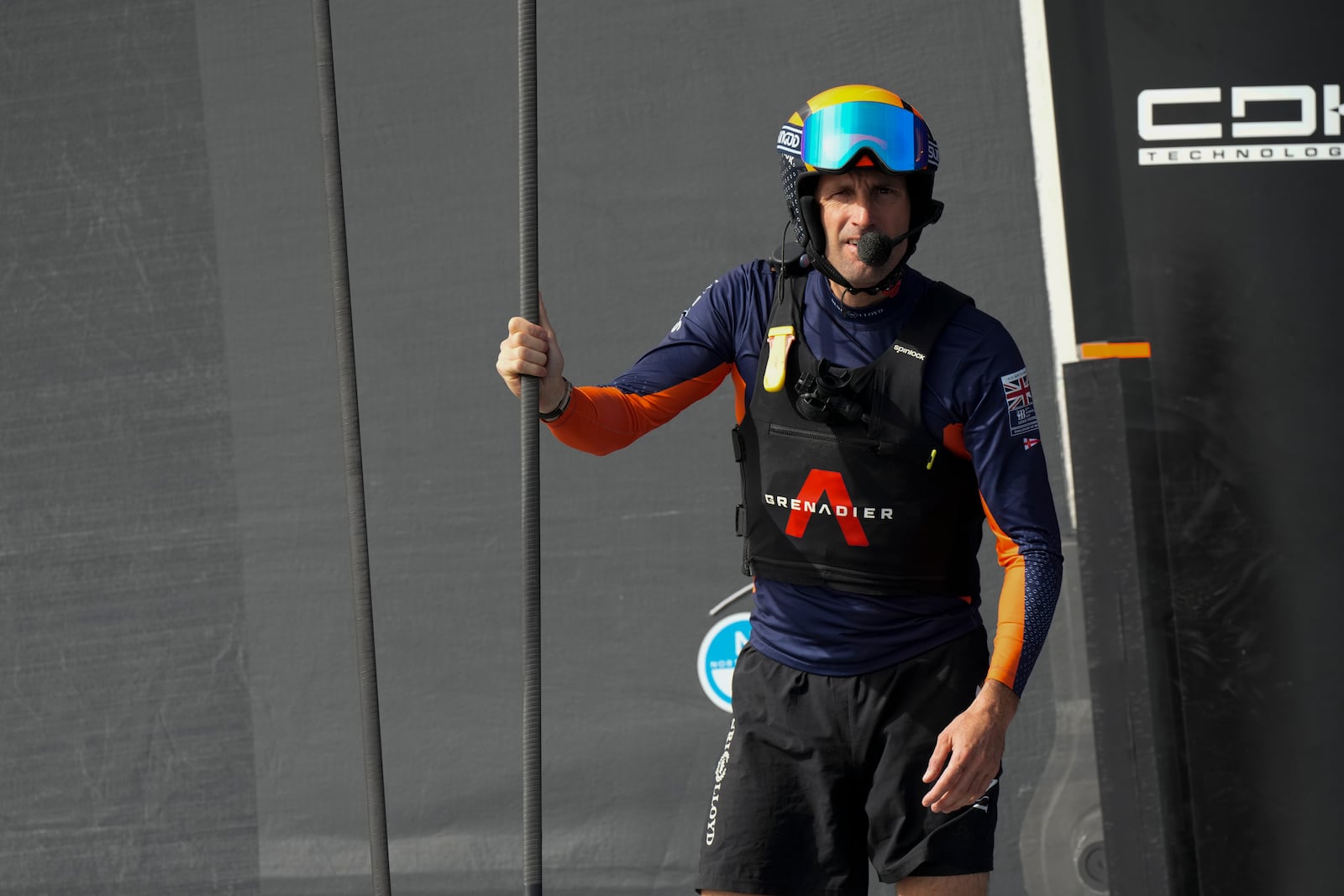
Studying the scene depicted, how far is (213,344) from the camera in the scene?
3.10 m

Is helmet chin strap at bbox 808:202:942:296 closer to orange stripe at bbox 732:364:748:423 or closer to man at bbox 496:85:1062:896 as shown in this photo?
man at bbox 496:85:1062:896

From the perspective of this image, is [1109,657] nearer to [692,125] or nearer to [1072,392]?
[1072,392]

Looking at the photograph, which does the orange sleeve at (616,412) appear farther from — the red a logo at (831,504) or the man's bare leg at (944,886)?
the man's bare leg at (944,886)

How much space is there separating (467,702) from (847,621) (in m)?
1.49

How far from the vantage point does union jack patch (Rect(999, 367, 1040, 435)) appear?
1.76 meters

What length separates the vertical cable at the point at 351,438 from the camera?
1.75 meters

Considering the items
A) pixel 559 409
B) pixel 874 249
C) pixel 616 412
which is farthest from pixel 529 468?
pixel 874 249

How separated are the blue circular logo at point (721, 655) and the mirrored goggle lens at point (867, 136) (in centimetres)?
146

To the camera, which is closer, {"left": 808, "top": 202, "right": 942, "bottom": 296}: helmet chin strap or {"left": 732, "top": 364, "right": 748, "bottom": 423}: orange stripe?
{"left": 808, "top": 202, "right": 942, "bottom": 296}: helmet chin strap

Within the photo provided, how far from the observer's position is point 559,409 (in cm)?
177

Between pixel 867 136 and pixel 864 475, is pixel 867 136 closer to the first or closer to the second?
pixel 867 136

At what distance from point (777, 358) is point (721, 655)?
132 centimetres

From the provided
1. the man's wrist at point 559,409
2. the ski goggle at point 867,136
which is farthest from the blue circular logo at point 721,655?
the ski goggle at point 867,136

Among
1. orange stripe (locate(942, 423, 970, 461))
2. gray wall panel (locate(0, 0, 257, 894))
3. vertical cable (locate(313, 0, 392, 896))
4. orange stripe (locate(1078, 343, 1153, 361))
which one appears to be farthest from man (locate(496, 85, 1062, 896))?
gray wall panel (locate(0, 0, 257, 894))
